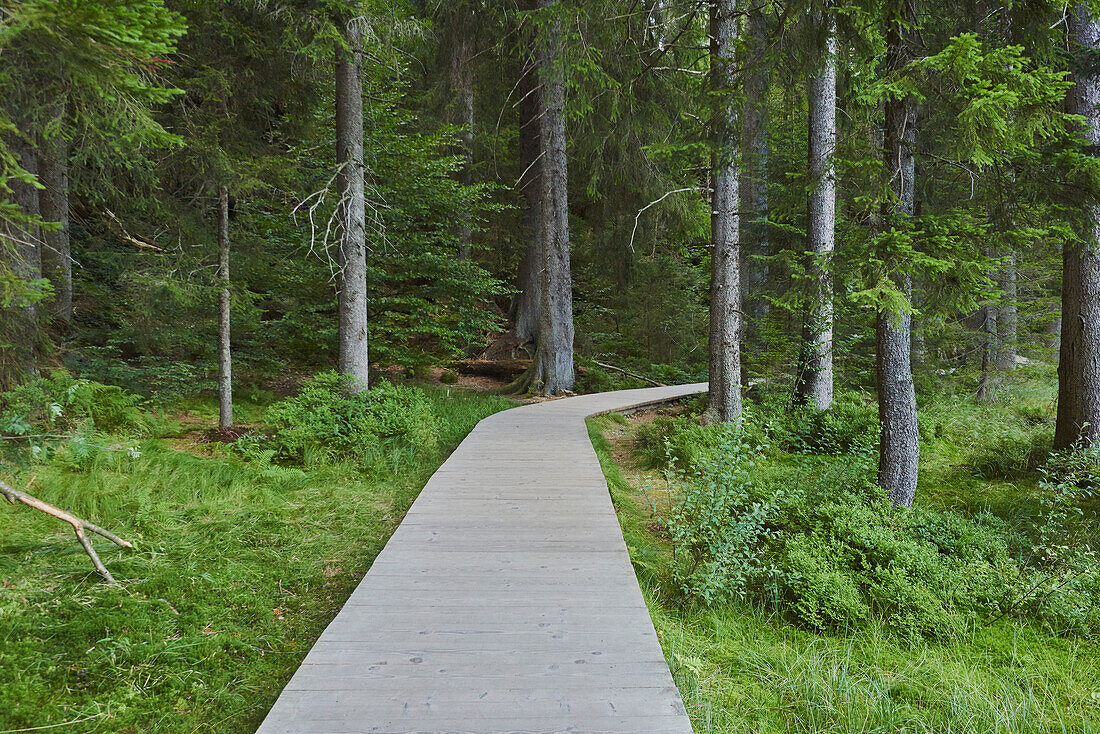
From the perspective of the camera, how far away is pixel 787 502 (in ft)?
15.5

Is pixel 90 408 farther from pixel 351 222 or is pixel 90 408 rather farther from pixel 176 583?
pixel 176 583

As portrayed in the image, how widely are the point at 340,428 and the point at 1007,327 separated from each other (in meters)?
15.5

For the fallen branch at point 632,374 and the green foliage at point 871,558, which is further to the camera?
the fallen branch at point 632,374

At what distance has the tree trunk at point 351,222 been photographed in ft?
27.4

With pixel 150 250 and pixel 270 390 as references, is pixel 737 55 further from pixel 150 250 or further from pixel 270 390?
pixel 270 390

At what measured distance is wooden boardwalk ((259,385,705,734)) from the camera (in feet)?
7.32

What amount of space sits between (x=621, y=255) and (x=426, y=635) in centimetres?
1485

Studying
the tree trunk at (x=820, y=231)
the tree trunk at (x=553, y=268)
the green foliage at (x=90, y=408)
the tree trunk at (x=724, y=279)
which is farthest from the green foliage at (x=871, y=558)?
the tree trunk at (x=553, y=268)

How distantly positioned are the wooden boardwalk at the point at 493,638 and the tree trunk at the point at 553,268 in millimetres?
8388

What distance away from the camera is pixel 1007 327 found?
534 inches

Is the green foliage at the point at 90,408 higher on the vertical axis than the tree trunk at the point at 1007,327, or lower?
lower

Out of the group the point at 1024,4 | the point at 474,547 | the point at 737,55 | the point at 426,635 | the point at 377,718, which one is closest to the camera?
the point at 377,718

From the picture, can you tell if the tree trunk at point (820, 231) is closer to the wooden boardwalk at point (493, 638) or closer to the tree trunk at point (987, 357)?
the wooden boardwalk at point (493, 638)

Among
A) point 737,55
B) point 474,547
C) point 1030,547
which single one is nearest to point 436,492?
point 474,547
